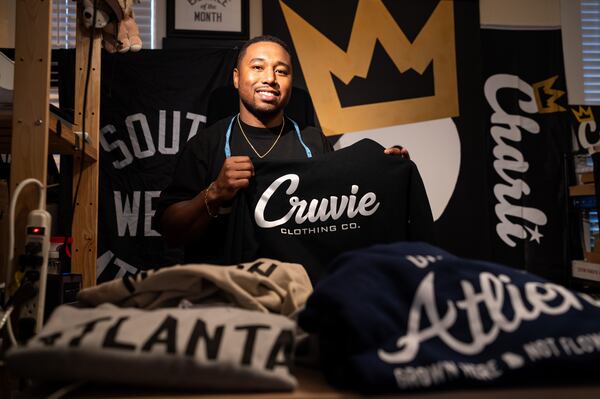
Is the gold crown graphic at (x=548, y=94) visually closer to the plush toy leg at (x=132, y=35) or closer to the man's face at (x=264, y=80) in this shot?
the man's face at (x=264, y=80)

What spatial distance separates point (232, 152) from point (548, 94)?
1.97 metres

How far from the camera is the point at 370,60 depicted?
8.23 ft

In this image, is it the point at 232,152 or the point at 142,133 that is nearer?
the point at 232,152

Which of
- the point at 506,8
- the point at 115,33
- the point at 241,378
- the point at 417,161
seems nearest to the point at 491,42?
the point at 506,8

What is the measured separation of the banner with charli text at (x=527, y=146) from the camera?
2.51 metres

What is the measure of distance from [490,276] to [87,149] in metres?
1.32

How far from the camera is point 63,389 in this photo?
38 centimetres

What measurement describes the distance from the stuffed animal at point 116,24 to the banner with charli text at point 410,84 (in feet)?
3.44

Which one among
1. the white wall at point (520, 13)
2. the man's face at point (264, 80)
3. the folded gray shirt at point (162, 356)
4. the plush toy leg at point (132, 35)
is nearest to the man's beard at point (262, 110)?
the man's face at point (264, 80)

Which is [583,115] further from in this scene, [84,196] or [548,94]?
[84,196]

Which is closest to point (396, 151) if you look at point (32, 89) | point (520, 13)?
point (32, 89)

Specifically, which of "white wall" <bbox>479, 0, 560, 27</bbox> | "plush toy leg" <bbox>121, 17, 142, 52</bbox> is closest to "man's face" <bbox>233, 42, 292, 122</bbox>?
"plush toy leg" <bbox>121, 17, 142, 52</bbox>

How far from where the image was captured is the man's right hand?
1.11 metres

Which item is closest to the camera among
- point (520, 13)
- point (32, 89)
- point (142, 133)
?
point (32, 89)
